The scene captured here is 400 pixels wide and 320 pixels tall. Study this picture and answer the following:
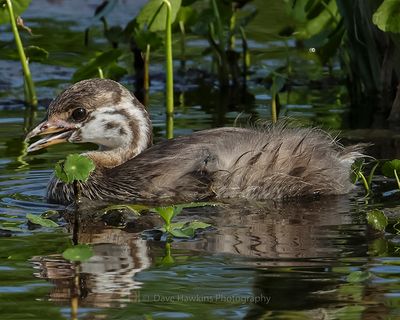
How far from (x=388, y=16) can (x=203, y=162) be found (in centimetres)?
182

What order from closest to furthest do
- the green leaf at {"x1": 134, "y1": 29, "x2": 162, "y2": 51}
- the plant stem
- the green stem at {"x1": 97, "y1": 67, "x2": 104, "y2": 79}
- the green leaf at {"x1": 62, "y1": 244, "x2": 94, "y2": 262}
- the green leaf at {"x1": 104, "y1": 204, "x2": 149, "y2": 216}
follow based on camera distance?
the green leaf at {"x1": 62, "y1": 244, "x2": 94, "y2": 262}, the green leaf at {"x1": 104, "y1": 204, "x2": 149, "y2": 216}, the plant stem, the green stem at {"x1": 97, "y1": 67, "x2": 104, "y2": 79}, the green leaf at {"x1": 134, "y1": 29, "x2": 162, "y2": 51}

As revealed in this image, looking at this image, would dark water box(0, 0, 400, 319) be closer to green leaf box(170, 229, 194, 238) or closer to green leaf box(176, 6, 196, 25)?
green leaf box(170, 229, 194, 238)

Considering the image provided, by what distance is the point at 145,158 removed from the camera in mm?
8781

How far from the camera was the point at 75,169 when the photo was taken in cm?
780

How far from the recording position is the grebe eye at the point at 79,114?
9266 millimetres

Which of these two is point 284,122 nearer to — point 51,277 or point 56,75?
point 51,277

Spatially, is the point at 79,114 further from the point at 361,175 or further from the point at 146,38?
the point at 146,38

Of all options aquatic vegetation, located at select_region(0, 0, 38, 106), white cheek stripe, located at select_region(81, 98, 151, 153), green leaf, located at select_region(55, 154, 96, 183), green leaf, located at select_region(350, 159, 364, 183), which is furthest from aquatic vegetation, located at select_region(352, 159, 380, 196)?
aquatic vegetation, located at select_region(0, 0, 38, 106)

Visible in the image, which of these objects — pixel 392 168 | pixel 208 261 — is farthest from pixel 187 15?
pixel 208 261

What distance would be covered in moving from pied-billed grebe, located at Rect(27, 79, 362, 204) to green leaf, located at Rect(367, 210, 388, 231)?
136cm

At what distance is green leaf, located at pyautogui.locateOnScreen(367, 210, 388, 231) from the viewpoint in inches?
292

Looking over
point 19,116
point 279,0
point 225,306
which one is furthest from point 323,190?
point 279,0

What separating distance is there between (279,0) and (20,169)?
6.58m

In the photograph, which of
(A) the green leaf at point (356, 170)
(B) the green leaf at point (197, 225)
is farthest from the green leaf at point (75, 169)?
(A) the green leaf at point (356, 170)
